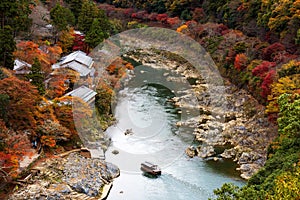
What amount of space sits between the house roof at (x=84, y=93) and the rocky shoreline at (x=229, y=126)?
16.5 feet

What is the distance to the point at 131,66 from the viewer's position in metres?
31.2

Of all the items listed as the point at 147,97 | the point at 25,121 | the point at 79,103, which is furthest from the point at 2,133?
the point at 147,97

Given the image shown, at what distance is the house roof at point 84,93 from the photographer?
2012 cm

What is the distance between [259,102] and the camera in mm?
23609

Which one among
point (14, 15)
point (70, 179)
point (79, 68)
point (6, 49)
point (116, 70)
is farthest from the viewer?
point (116, 70)

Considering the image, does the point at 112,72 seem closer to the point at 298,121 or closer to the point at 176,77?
the point at 176,77

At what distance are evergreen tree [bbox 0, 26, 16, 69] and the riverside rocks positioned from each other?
20.9 ft

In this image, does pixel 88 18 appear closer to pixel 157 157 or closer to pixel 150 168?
pixel 157 157

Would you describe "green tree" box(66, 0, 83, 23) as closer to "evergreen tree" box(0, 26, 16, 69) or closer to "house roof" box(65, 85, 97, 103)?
"house roof" box(65, 85, 97, 103)

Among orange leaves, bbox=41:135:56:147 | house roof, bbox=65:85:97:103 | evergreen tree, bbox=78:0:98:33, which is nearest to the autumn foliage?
orange leaves, bbox=41:135:56:147

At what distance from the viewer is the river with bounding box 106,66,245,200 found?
1531 cm

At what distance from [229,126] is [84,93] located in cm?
810

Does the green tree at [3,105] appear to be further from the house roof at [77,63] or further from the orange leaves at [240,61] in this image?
the orange leaves at [240,61]

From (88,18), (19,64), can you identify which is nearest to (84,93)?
(19,64)
